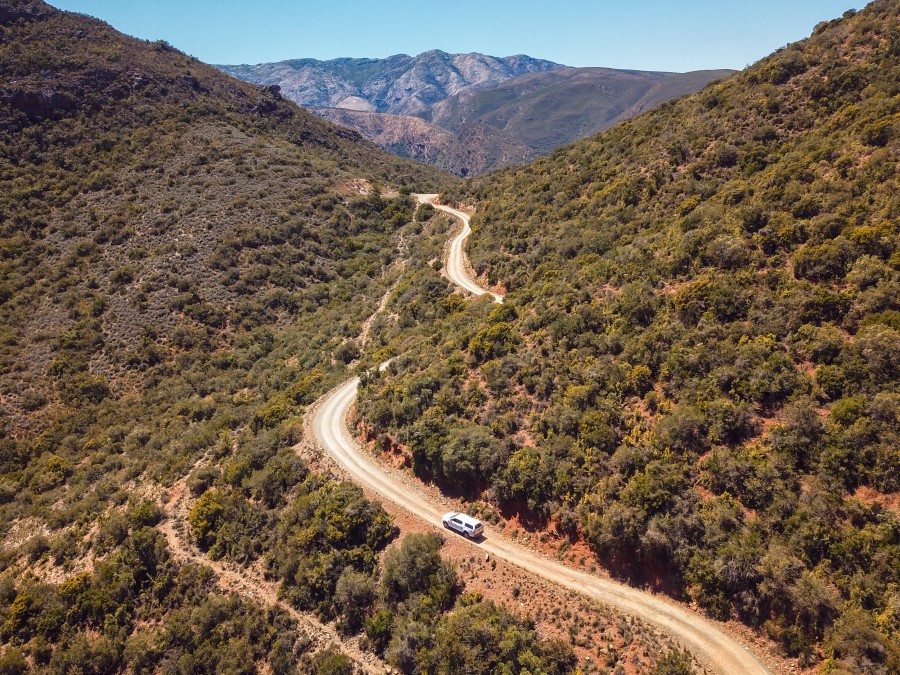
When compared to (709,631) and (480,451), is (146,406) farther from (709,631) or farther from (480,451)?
(709,631)

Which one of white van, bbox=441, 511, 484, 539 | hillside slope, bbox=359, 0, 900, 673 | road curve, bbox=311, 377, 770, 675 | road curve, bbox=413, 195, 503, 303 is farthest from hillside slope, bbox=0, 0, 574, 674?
road curve, bbox=413, 195, 503, 303

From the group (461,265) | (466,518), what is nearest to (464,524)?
(466,518)

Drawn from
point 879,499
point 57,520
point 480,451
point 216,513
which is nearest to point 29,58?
point 57,520

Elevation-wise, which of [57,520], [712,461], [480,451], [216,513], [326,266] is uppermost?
[326,266]

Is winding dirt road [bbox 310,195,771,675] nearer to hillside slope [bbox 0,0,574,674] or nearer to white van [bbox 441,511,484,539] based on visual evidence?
white van [bbox 441,511,484,539]

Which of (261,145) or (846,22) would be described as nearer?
(846,22)
